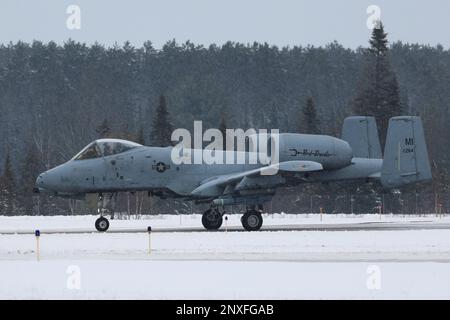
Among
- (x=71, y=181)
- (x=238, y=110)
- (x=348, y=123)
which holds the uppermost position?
(x=238, y=110)

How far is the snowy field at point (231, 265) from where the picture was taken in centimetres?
1602

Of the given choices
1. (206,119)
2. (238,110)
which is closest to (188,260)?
(206,119)

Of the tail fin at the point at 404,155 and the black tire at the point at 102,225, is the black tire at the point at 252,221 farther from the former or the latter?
the tail fin at the point at 404,155

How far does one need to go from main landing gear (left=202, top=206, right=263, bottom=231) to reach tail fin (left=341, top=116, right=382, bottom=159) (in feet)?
16.1

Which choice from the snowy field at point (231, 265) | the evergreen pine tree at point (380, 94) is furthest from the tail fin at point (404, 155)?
the evergreen pine tree at point (380, 94)

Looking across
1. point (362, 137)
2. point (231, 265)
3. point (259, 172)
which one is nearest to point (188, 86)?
point (362, 137)

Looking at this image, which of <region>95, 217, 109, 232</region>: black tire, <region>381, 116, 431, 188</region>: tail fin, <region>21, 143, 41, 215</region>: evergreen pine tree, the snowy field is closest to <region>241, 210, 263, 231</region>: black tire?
the snowy field

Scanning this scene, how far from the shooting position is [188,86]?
443 ft

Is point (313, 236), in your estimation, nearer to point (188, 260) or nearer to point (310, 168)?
point (310, 168)

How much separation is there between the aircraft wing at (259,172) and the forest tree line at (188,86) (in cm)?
7549
